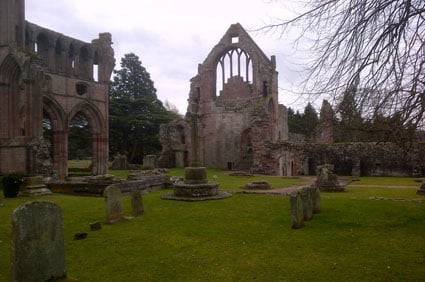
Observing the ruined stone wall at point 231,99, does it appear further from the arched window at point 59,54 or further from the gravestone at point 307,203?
the gravestone at point 307,203

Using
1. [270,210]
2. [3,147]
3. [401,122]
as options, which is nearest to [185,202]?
[270,210]

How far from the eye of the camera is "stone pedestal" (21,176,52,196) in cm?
1321

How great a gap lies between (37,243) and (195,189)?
25.0 feet

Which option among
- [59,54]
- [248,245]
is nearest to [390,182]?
[248,245]

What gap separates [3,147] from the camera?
60.3ft

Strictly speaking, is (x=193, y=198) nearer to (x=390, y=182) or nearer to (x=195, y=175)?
(x=195, y=175)

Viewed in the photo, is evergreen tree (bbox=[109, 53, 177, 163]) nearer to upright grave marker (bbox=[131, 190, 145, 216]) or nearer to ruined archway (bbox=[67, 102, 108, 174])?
ruined archway (bbox=[67, 102, 108, 174])

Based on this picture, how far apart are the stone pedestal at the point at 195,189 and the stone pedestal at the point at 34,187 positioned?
16.8 feet

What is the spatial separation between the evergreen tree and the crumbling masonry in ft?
35.5

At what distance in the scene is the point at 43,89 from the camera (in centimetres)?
2148

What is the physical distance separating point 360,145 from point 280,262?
21.3 m

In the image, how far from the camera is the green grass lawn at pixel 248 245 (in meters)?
4.91

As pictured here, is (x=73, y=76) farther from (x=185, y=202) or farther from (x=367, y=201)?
(x=367, y=201)

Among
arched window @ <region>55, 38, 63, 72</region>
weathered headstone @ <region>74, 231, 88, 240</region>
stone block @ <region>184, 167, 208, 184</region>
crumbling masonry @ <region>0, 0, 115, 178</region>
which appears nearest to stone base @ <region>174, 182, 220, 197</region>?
stone block @ <region>184, 167, 208, 184</region>
